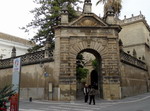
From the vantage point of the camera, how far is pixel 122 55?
1997 cm

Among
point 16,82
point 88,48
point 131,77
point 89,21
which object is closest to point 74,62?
point 88,48

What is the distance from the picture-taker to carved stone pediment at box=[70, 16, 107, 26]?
18.1 metres

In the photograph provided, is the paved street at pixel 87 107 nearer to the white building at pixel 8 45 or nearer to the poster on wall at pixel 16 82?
the poster on wall at pixel 16 82

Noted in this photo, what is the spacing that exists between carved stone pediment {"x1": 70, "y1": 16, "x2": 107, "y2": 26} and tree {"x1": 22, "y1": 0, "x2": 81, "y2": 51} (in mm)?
3950

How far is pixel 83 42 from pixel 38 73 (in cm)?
528

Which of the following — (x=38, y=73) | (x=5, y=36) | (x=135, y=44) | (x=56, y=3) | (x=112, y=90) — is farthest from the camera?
(x=5, y=36)

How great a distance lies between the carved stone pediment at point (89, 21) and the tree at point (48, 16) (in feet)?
13.0

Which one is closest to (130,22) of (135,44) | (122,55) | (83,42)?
(135,44)

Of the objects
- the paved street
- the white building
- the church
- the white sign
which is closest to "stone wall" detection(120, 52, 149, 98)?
the church

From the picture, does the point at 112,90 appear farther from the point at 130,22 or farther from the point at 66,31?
the point at 130,22

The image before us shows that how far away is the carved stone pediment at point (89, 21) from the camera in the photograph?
18141 millimetres

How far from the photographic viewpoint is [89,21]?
1830 centimetres

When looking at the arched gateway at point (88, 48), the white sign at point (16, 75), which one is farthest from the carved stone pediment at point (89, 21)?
the white sign at point (16, 75)

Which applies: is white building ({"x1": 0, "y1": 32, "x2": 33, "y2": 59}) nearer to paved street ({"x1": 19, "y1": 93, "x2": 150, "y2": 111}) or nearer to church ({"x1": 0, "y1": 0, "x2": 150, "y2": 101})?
church ({"x1": 0, "y1": 0, "x2": 150, "y2": 101})
